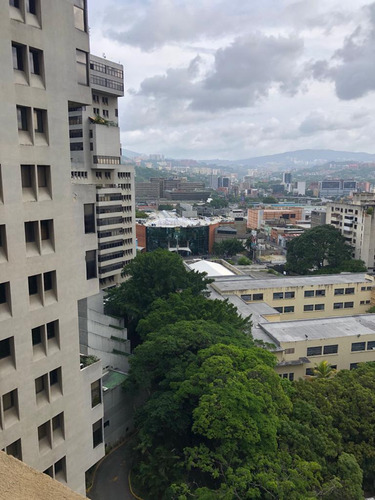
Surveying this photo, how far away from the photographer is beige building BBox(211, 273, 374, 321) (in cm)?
4231

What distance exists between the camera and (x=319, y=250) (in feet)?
218

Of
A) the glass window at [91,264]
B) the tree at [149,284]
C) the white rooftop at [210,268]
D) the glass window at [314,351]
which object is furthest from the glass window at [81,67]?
the white rooftop at [210,268]

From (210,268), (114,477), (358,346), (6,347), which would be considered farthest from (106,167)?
(6,347)

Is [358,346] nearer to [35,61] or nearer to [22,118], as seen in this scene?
[22,118]

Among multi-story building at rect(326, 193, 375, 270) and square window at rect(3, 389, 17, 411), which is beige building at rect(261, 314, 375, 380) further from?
multi-story building at rect(326, 193, 375, 270)

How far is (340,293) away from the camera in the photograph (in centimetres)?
4491

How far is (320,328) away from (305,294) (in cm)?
1020

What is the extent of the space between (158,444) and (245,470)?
7238mm

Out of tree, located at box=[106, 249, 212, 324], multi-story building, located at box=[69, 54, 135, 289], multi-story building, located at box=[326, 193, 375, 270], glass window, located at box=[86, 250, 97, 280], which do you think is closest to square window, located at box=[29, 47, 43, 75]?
glass window, located at box=[86, 250, 97, 280]

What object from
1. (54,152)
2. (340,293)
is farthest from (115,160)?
(54,152)

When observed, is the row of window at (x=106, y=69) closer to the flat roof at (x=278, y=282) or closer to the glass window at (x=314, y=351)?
the flat roof at (x=278, y=282)

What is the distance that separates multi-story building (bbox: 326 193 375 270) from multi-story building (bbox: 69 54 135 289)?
3702cm

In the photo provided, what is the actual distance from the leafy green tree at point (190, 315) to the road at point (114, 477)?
7.54 m

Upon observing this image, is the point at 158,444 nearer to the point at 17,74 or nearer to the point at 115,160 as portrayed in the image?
the point at 17,74
